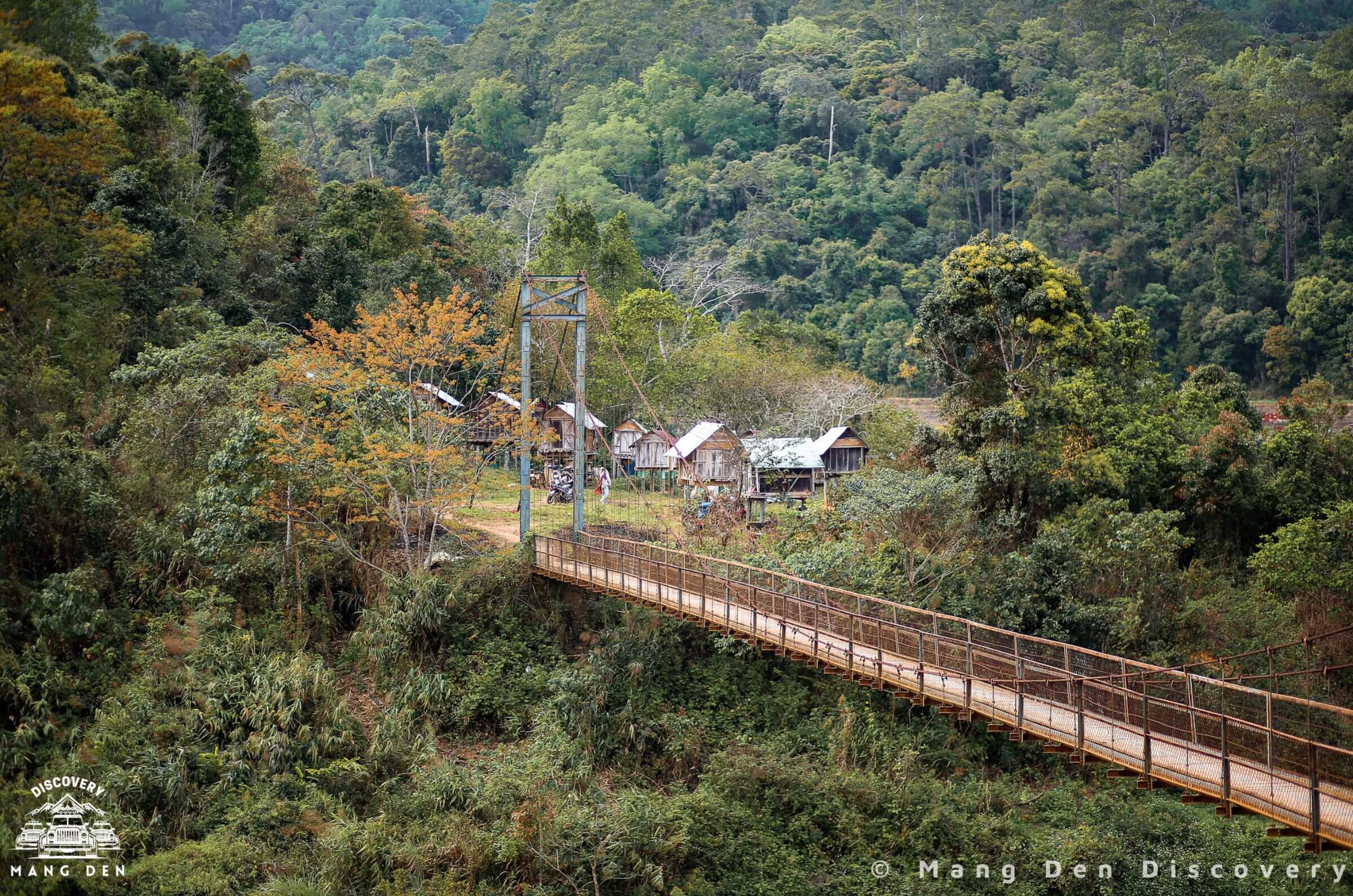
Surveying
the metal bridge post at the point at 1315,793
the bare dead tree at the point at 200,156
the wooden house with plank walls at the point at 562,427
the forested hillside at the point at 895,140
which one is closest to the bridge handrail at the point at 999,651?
the metal bridge post at the point at 1315,793

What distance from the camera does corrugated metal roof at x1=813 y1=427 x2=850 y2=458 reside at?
88.3 feet

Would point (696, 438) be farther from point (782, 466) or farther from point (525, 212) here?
point (525, 212)

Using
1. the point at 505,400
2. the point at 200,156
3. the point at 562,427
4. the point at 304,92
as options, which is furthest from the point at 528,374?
the point at 304,92

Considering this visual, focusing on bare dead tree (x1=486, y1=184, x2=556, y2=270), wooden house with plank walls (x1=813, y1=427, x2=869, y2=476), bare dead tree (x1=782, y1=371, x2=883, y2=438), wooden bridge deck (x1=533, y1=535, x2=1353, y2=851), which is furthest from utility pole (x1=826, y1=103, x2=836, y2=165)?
wooden bridge deck (x1=533, y1=535, x2=1353, y2=851)

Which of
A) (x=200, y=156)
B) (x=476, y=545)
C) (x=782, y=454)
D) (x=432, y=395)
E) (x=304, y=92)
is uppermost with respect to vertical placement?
(x=304, y=92)

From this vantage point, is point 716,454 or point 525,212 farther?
point 525,212

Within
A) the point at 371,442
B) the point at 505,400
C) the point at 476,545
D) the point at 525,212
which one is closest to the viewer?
the point at 371,442

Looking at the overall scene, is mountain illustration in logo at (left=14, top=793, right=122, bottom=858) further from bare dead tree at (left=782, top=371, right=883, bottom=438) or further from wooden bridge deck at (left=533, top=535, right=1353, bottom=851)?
bare dead tree at (left=782, top=371, right=883, bottom=438)

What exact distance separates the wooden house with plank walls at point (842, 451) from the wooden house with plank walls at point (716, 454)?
1.81 metres

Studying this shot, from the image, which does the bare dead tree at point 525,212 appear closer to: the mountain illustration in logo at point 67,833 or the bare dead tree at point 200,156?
the bare dead tree at point 200,156

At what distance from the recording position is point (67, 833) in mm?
12969

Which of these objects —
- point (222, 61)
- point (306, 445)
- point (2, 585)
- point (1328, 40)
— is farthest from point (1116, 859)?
point (1328, 40)

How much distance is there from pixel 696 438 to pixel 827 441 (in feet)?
Answer: 9.50

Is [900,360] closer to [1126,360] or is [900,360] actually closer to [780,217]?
[780,217]
